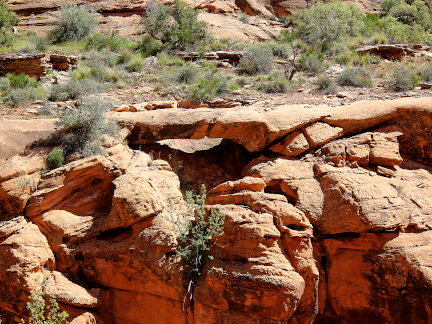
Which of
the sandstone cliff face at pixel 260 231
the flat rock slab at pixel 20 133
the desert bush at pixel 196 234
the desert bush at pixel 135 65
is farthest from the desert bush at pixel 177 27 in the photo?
the desert bush at pixel 196 234

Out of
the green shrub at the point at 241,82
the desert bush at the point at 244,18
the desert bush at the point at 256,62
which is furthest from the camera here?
the desert bush at the point at 244,18

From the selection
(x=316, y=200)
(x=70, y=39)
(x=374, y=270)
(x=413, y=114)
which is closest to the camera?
(x=374, y=270)

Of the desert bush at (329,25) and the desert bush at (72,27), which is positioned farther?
the desert bush at (72,27)

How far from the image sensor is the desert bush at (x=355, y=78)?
10688mm

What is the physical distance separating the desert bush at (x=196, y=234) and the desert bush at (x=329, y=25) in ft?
39.5

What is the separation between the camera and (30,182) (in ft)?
22.6

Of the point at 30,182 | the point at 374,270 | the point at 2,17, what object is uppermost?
the point at 2,17

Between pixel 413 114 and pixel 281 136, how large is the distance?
3.00 m

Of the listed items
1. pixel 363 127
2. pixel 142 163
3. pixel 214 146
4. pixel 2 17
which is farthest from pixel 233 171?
pixel 2 17

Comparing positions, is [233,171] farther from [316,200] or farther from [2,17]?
[2,17]

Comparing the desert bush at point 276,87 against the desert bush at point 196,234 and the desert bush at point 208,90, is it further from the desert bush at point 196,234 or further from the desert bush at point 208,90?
the desert bush at point 196,234

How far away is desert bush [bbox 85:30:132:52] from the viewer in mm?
15367

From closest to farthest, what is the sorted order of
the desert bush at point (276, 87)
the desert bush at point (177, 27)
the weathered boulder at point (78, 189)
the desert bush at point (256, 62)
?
the weathered boulder at point (78, 189), the desert bush at point (276, 87), the desert bush at point (256, 62), the desert bush at point (177, 27)

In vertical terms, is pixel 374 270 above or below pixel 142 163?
below
